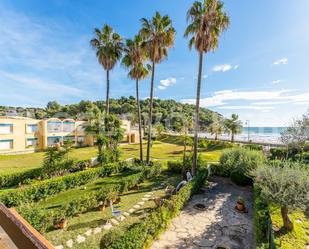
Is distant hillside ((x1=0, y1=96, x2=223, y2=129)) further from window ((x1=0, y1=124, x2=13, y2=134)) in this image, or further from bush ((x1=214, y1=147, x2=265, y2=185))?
bush ((x1=214, y1=147, x2=265, y2=185))

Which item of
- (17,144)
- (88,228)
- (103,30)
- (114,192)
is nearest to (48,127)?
(17,144)

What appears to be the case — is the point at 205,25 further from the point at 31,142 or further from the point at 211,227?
the point at 31,142

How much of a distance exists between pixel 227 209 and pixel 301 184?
4.39 m

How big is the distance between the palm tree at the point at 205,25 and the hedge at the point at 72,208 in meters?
8.96

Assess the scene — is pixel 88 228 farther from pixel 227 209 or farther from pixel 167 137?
pixel 167 137

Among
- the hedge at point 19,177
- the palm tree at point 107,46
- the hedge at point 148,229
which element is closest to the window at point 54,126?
the palm tree at point 107,46

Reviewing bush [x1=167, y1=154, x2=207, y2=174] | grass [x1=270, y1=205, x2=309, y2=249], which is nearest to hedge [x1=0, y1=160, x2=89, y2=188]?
bush [x1=167, y1=154, x2=207, y2=174]

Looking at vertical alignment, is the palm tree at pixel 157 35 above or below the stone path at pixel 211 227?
above

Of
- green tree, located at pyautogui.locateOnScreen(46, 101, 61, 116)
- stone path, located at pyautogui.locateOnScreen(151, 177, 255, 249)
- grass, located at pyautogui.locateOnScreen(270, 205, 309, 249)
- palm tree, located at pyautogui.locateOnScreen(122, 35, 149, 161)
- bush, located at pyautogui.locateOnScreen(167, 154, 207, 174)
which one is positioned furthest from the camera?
green tree, located at pyautogui.locateOnScreen(46, 101, 61, 116)

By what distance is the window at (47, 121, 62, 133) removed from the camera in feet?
109

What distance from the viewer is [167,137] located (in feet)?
173

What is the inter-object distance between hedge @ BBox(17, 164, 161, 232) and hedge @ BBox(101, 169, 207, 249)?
11.2 ft

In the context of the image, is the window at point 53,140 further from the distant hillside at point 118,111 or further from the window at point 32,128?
the distant hillside at point 118,111

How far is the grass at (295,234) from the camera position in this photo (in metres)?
6.78
